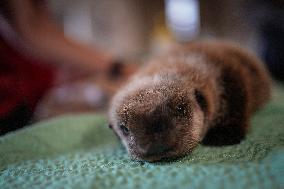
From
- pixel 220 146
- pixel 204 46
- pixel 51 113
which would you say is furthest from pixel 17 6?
pixel 220 146

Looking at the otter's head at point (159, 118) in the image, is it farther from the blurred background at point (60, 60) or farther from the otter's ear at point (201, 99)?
the blurred background at point (60, 60)

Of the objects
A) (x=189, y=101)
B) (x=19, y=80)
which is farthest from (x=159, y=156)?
(x=19, y=80)

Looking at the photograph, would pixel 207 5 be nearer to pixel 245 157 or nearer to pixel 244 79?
pixel 244 79

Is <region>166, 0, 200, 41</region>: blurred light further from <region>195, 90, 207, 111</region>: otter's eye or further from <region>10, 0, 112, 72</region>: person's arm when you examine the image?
<region>195, 90, 207, 111</region>: otter's eye

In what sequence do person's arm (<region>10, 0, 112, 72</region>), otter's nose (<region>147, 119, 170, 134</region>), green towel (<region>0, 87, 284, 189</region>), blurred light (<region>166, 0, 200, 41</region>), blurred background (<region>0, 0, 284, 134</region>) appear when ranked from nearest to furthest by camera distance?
green towel (<region>0, 87, 284, 189</region>)
otter's nose (<region>147, 119, 170, 134</region>)
blurred background (<region>0, 0, 284, 134</region>)
person's arm (<region>10, 0, 112, 72</region>)
blurred light (<region>166, 0, 200, 41</region>)

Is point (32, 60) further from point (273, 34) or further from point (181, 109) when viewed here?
point (273, 34)

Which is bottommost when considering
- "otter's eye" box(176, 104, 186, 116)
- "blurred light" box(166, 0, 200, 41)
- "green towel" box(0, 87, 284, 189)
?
"blurred light" box(166, 0, 200, 41)

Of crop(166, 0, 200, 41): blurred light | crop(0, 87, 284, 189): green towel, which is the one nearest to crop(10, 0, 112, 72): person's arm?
crop(0, 87, 284, 189): green towel

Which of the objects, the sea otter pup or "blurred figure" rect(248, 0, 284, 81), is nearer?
the sea otter pup
